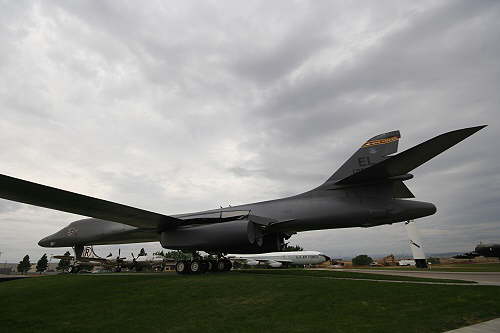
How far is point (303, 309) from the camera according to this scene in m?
6.49

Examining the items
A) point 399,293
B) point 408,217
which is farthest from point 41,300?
point 408,217

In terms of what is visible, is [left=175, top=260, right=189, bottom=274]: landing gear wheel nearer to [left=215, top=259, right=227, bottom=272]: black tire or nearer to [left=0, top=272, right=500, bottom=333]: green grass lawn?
[left=215, top=259, right=227, bottom=272]: black tire

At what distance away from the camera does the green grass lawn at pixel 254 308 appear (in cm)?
552

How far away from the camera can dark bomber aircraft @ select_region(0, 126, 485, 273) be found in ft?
33.2

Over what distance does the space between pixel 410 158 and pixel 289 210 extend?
211 inches

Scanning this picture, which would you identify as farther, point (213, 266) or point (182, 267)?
point (213, 266)

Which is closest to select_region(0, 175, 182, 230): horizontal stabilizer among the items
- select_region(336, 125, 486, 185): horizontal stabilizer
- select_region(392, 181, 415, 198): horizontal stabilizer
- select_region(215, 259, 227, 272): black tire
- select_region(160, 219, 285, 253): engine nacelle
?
select_region(160, 219, 285, 253): engine nacelle

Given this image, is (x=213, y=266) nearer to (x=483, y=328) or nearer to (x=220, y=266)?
(x=220, y=266)

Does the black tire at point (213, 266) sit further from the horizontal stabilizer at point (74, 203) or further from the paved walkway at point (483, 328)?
the paved walkway at point (483, 328)

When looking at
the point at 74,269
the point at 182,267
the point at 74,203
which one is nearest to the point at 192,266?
the point at 182,267

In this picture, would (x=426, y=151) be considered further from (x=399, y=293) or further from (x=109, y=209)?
(x=109, y=209)

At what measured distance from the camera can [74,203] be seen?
10.3 meters

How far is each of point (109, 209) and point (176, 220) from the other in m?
2.99

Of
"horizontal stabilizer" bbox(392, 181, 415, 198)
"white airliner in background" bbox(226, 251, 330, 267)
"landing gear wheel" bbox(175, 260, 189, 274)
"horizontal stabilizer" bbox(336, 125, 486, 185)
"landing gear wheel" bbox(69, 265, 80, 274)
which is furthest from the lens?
"white airliner in background" bbox(226, 251, 330, 267)
